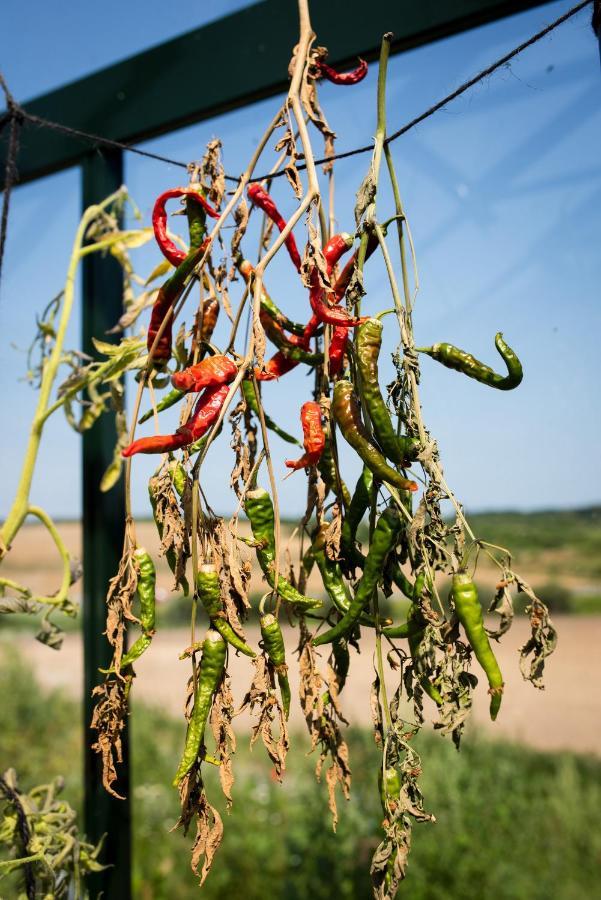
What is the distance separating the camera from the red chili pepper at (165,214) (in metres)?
0.67

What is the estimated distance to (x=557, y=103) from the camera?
116 cm

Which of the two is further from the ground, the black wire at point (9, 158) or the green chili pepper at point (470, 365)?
the black wire at point (9, 158)

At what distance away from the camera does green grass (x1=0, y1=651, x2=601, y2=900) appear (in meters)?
1.26

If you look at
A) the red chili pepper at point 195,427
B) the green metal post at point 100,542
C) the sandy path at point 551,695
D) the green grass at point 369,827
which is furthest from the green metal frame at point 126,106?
the red chili pepper at point 195,427

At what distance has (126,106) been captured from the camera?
1291 mm

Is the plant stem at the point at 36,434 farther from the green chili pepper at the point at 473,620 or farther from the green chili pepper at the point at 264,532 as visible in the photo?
the green chili pepper at the point at 473,620

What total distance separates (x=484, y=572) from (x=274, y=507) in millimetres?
882

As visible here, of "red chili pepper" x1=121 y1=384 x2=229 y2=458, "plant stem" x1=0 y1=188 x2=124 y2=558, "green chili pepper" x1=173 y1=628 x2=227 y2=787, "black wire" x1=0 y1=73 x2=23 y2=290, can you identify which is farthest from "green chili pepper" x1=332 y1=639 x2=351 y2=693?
"black wire" x1=0 y1=73 x2=23 y2=290

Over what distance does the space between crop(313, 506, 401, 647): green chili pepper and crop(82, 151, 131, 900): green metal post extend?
71cm

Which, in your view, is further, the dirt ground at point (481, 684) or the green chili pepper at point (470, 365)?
the dirt ground at point (481, 684)

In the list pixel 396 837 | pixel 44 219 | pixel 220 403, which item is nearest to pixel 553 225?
pixel 220 403

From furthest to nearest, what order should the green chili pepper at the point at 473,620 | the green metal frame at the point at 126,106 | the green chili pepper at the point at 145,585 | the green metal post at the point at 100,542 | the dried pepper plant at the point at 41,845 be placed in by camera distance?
the green metal post at the point at 100,542
the green metal frame at the point at 126,106
the dried pepper plant at the point at 41,845
the green chili pepper at the point at 145,585
the green chili pepper at the point at 473,620

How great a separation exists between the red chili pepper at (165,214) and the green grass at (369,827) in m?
1.06

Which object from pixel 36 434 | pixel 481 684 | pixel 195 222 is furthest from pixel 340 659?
pixel 481 684
